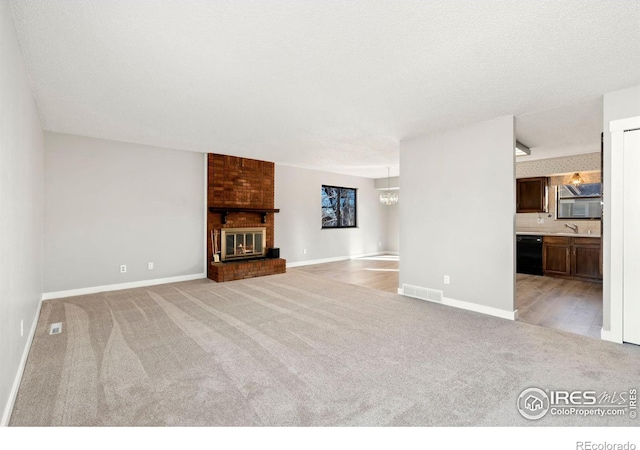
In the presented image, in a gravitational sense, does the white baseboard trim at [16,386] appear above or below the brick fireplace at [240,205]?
below

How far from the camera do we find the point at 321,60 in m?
2.42

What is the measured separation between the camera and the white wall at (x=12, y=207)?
5.78ft

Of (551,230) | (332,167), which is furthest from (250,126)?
(551,230)

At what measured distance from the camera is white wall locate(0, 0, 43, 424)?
5.78 feet

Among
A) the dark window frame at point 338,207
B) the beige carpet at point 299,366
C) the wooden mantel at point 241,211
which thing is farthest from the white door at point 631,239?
the dark window frame at point 338,207

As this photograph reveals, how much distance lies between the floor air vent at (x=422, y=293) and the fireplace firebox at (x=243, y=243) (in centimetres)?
339

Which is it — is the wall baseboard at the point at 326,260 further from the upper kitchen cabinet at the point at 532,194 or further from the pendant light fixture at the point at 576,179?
the pendant light fixture at the point at 576,179

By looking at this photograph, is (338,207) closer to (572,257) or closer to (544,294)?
(544,294)

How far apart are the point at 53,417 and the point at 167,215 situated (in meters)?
4.23

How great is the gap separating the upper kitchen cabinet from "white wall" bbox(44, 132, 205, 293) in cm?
696

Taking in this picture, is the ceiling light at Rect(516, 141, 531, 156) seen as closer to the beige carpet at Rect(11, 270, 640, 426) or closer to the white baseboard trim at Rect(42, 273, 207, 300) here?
the beige carpet at Rect(11, 270, 640, 426)

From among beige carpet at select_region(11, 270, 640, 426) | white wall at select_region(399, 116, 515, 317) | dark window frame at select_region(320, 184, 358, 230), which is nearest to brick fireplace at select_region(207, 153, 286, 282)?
dark window frame at select_region(320, 184, 358, 230)

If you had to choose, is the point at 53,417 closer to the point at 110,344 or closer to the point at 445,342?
the point at 110,344

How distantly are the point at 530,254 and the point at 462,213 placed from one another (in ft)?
11.2
